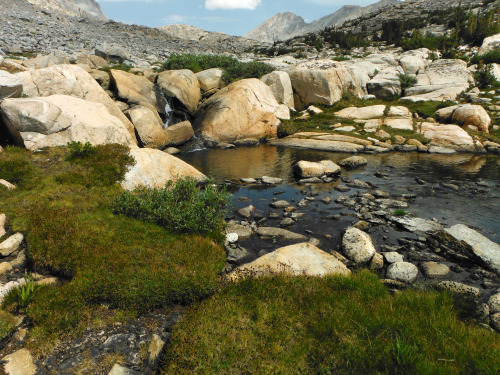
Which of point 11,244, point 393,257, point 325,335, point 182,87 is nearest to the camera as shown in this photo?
point 325,335

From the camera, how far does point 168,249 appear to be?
8.95 meters

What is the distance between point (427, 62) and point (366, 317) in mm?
53308

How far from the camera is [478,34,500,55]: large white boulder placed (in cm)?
4741

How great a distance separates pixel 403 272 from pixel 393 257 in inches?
41.0

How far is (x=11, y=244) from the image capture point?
29.2ft

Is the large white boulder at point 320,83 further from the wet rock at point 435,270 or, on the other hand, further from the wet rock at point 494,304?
the wet rock at point 494,304

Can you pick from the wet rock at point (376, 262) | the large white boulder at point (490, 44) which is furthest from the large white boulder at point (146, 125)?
the large white boulder at point (490, 44)

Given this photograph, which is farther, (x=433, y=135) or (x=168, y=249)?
(x=433, y=135)

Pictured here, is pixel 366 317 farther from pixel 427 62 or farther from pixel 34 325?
pixel 427 62

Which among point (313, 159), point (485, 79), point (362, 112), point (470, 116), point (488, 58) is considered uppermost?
point (488, 58)

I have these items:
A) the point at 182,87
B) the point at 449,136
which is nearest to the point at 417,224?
the point at 449,136

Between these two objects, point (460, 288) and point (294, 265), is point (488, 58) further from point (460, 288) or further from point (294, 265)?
point (294, 265)

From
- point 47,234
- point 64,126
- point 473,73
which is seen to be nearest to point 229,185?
point 64,126

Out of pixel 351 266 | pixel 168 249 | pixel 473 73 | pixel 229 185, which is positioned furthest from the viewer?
pixel 473 73
